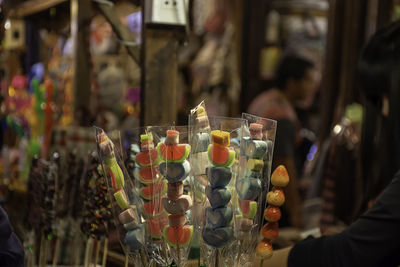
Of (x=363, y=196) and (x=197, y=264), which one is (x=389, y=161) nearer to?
(x=363, y=196)

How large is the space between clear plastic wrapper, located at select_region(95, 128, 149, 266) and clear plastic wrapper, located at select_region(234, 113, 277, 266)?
0.75 ft

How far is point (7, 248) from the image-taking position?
1.03 metres

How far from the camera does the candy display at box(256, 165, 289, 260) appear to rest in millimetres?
1127

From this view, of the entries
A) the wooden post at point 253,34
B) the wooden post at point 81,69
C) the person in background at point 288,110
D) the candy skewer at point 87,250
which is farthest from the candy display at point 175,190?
the wooden post at point 253,34

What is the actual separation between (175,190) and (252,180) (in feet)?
0.57

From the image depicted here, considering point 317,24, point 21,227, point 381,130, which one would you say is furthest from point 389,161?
point 317,24

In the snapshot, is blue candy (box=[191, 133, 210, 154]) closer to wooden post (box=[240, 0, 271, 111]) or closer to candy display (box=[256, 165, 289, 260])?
candy display (box=[256, 165, 289, 260])

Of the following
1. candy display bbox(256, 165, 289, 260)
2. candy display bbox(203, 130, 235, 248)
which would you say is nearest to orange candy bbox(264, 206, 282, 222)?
candy display bbox(256, 165, 289, 260)

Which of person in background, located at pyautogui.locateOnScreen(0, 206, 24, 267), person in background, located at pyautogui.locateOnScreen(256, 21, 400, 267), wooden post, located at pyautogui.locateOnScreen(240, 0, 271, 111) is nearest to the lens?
person in background, located at pyautogui.locateOnScreen(0, 206, 24, 267)

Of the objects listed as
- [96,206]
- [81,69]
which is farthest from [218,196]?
[81,69]

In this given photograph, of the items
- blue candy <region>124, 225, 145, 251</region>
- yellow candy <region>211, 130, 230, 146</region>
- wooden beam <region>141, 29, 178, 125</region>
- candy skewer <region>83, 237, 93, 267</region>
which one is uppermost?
wooden beam <region>141, 29, 178, 125</region>

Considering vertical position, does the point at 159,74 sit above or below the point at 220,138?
above

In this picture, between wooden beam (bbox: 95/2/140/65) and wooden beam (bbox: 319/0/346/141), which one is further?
wooden beam (bbox: 319/0/346/141)

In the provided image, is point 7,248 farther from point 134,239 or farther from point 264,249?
point 264,249
